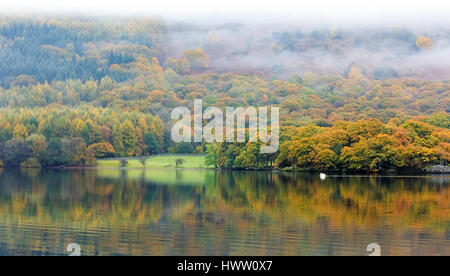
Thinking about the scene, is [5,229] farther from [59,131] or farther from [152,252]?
[59,131]

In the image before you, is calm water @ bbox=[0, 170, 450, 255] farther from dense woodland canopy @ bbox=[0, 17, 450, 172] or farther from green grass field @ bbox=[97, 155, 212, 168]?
green grass field @ bbox=[97, 155, 212, 168]

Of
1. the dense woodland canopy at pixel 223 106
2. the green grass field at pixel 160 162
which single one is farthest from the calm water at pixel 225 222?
the green grass field at pixel 160 162

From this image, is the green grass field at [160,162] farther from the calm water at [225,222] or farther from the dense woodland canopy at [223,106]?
the calm water at [225,222]

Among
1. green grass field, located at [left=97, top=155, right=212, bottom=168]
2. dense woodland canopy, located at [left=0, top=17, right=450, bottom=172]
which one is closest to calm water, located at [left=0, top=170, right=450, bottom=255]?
dense woodland canopy, located at [left=0, top=17, right=450, bottom=172]

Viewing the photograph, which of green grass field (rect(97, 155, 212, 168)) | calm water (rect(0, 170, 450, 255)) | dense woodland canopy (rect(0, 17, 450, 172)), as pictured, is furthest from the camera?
green grass field (rect(97, 155, 212, 168))

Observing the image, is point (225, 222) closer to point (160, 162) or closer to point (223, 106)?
point (160, 162)

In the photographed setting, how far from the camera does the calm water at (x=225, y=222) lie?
21156 millimetres

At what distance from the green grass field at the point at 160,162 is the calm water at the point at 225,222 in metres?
49.5

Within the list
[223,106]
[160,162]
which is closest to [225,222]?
[160,162]

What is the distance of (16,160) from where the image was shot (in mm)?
95000

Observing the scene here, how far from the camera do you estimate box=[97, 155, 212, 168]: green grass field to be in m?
92.2

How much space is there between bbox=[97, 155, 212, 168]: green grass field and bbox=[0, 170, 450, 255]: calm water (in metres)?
49.5
